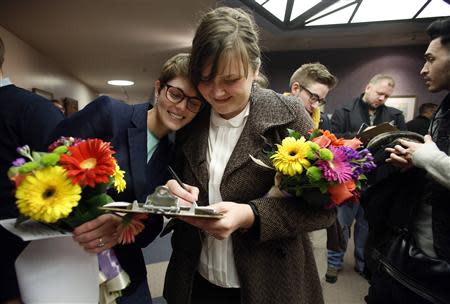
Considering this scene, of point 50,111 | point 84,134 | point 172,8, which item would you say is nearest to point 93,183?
point 84,134

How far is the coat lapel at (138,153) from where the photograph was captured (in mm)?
963

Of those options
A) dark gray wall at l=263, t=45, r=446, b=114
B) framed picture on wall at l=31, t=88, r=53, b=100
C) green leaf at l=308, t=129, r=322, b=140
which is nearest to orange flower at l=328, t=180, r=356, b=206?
green leaf at l=308, t=129, r=322, b=140

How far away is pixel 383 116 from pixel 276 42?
2.78 m

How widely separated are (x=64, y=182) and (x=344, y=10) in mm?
4167

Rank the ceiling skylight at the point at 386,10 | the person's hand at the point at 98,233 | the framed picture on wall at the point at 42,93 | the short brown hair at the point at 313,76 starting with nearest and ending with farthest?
the person's hand at the point at 98,233, the short brown hair at the point at 313,76, the ceiling skylight at the point at 386,10, the framed picture on wall at the point at 42,93

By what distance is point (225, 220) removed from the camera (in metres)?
0.69

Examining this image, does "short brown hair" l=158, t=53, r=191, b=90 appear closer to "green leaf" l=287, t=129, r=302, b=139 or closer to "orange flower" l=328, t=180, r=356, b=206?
"green leaf" l=287, t=129, r=302, b=139

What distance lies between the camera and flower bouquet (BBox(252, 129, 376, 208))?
0.73 m

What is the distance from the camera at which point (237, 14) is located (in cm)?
84

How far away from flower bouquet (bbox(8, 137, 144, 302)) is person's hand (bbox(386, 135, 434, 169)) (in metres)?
1.10

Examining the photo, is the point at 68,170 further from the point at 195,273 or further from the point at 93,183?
the point at 195,273

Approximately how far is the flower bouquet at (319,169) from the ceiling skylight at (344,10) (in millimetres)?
3204

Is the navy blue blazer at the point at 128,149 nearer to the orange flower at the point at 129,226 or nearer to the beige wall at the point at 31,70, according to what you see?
the orange flower at the point at 129,226

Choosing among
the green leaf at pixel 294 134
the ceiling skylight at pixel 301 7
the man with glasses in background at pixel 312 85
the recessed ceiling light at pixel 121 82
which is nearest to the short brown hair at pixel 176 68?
the green leaf at pixel 294 134
